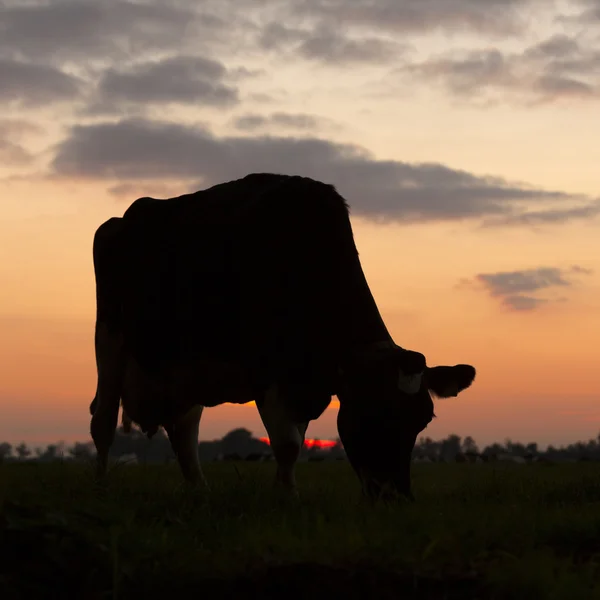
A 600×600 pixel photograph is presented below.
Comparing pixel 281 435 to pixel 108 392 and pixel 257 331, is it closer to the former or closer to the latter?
pixel 257 331

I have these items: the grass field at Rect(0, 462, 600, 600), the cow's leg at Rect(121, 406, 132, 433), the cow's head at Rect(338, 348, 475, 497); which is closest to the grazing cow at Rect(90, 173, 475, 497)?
the cow's head at Rect(338, 348, 475, 497)

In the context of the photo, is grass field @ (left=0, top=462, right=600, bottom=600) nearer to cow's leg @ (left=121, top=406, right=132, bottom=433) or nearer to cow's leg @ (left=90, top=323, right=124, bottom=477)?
cow's leg @ (left=90, top=323, right=124, bottom=477)

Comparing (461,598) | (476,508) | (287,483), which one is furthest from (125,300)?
(461,598)

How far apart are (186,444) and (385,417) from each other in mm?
4208

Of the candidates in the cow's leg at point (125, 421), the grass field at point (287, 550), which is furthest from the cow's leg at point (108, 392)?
→ the grass field at point (287, 550)

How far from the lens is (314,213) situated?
11.2m

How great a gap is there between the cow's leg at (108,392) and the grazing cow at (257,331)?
16 millimetres

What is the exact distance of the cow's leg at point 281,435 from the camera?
10.3 metres

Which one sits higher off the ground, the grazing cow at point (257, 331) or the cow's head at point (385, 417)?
the grazing cow at point (257, 331)

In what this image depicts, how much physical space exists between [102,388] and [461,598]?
850 centimetres

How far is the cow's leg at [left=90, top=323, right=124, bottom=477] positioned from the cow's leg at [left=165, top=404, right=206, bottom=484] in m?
0.74

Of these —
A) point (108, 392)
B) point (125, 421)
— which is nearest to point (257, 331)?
point (108, 392)

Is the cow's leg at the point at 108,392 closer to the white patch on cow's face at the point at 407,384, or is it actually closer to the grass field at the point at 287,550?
the white patch on cow's face at the point at 407,384

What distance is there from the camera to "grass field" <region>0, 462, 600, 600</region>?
5.23 metres
